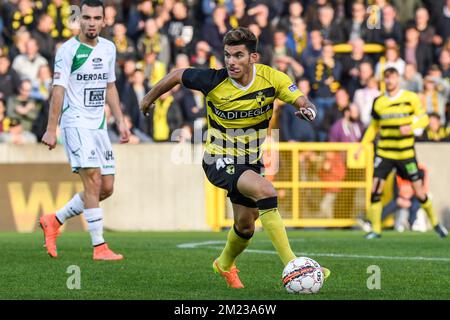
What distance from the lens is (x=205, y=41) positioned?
66.8 feet

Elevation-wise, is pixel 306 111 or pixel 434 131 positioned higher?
pixel 306 111

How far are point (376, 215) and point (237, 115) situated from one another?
798 centimetres

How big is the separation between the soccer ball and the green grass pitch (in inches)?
3.1

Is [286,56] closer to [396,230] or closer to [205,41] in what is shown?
[205,41]

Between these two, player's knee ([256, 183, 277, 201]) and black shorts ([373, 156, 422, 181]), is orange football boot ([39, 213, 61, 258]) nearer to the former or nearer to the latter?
player's knee ([256, 183, 277, 201])

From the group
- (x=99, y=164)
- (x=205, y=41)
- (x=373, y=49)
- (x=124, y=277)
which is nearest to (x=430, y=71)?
(x=373, y=49)

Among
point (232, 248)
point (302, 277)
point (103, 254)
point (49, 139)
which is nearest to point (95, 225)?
point (103, 254)

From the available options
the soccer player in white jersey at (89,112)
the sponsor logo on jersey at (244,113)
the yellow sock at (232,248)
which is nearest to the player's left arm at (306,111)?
the sponsor logo on jersey at (244,113)

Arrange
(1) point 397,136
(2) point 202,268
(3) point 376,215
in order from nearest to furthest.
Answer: (2) point 202,268 → (1) point 397,136 → (3) point 376,215

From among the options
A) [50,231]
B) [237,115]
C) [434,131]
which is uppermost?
[237,115]

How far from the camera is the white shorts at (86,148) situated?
11359 millimetres

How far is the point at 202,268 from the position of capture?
1034 centimetres

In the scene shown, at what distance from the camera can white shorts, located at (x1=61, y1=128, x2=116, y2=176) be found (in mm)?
11359

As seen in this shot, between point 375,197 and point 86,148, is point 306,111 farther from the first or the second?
point 375,197
